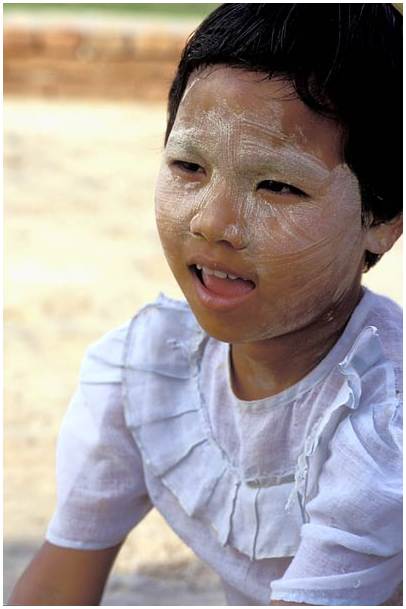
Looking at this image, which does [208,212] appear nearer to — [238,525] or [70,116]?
[238,525]

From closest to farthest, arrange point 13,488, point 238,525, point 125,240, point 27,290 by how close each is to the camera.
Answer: point 238,525 → point 13,488 → point 27,290 → point 125,240

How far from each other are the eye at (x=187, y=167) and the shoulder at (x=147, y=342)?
13.8 inches

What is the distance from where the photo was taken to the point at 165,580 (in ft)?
8.89

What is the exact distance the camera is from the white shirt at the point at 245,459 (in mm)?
1562

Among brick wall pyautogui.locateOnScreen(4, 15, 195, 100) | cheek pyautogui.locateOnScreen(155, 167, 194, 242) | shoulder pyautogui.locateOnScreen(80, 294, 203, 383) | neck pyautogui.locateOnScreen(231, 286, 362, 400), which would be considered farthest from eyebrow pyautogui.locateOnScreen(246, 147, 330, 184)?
brick wall pyautogui.locateOnScreen(4, 15, 195, 100)

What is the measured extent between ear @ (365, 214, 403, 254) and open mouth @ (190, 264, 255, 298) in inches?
7.7

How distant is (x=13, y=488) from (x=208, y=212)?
1.72 m

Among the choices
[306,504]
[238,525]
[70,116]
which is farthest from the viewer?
[70,116]

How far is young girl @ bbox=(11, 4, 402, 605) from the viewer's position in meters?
1.54

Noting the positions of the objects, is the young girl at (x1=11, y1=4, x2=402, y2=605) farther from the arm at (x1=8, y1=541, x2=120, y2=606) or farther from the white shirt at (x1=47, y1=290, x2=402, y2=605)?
the arm at (x1=8, y1=541, x2=120, y2=606)

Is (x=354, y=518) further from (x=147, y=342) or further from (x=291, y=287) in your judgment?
(x=147, y=342)

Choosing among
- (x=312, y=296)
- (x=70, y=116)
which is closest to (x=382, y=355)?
(x=312, y=296)

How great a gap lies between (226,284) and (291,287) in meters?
0.08

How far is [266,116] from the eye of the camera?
5.03ft
